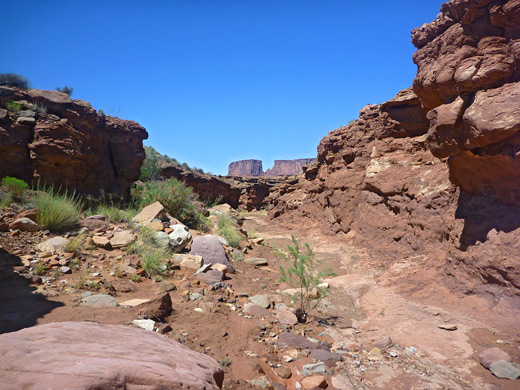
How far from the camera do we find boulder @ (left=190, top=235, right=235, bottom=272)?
598cm

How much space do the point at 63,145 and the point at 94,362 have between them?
798cm

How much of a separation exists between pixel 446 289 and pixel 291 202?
10867mm

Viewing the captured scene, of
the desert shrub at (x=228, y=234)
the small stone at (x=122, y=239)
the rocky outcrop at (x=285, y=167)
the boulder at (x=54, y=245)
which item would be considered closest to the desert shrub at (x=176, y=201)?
the desert shrub at (x=228, y=234)

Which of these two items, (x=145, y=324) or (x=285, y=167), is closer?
(x=145, y=324)

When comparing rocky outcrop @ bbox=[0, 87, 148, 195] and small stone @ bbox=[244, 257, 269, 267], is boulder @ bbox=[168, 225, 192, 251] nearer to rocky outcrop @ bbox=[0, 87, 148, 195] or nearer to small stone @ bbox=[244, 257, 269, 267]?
small stone @ bbox=[244, 257, 269, 267]

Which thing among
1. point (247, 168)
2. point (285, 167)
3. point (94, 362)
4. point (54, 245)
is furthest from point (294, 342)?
point (247, 168)

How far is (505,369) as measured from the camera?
2688 millimetres

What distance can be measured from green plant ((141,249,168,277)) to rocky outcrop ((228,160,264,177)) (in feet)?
314

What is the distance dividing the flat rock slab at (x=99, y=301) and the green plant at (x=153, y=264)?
1194 mm

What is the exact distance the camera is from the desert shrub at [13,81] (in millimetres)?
9914

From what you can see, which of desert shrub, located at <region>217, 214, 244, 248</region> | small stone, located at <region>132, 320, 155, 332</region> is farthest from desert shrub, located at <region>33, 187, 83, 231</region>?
small stone, located at <region>132, 320, 155, 332</region>

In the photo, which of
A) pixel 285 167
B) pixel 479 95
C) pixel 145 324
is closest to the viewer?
pixel 145 324

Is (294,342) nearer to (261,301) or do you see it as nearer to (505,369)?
(261,301)

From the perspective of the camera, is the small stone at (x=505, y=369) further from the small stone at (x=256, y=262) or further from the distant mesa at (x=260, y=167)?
the distant mesa at (x=260, y=167)
